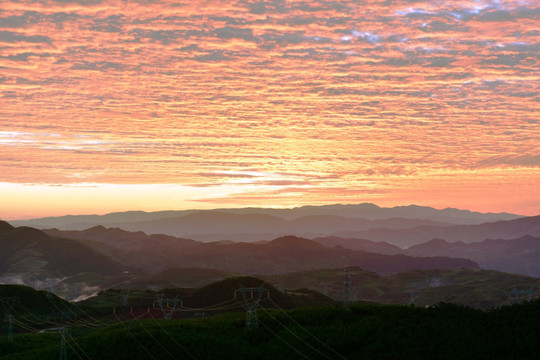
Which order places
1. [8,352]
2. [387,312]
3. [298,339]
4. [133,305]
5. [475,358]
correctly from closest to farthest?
1. [475,358]
2. [298,339]
3. [387,312]
4. [8,352]
5. [133,305]

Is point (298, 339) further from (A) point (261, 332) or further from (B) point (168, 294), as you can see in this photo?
(B) point (168, 294)

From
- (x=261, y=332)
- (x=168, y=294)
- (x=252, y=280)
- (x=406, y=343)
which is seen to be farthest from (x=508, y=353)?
(x=168, y=294)

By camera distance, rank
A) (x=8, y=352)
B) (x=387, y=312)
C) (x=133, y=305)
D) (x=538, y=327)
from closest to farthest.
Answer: (x=538, y=327)
(x=387, y=312)
(x=8, y=352)
(x=133, y=305)

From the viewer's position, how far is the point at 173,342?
7856 cm

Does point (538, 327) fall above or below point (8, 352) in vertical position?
above

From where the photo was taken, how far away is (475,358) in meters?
67.9

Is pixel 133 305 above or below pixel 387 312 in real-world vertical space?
below

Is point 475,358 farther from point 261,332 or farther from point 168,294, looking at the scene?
point 168,294

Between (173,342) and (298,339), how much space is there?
19290 millimetres

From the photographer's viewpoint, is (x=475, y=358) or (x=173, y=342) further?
(x=173, y=342)

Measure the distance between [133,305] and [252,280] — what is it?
41.2m

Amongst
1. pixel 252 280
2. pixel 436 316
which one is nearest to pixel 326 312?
pixel 436 316

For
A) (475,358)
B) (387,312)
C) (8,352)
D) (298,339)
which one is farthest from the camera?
(8,352)

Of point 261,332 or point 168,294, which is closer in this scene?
point 261,332
